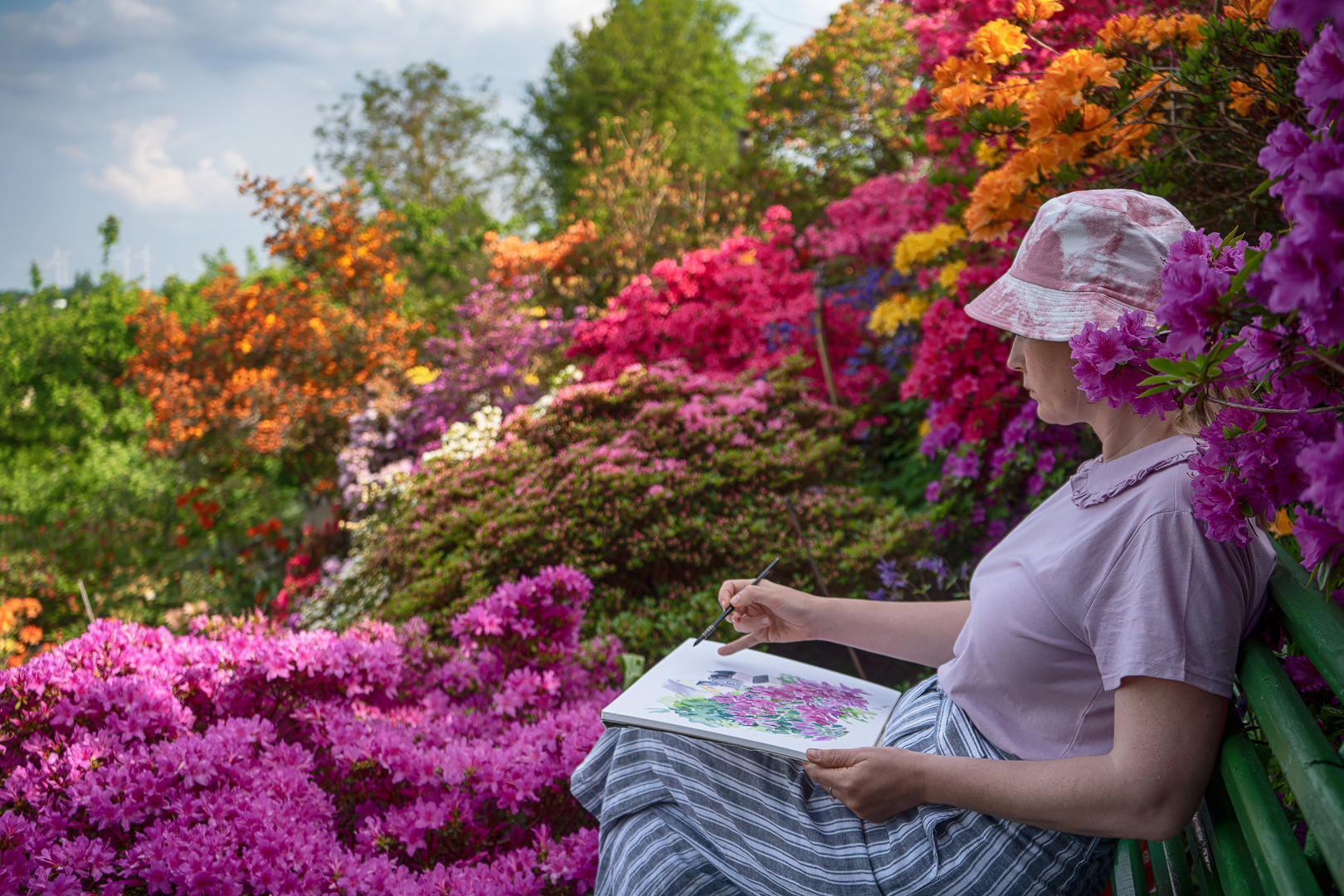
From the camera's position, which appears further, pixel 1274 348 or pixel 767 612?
pixel 767 612

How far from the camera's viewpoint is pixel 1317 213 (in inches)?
17.6

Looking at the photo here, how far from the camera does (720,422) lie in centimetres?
358

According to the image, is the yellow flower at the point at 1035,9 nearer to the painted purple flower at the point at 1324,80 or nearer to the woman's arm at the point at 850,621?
the woman's arm at the point at 850,621

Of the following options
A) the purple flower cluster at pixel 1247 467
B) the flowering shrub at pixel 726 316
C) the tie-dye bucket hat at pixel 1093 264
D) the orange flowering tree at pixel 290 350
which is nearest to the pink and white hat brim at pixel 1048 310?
the tie-dye bucket hat at pixel 1093 264

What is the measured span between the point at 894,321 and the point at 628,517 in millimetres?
1559

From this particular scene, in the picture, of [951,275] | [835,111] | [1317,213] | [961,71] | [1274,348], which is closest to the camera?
[1317,213]

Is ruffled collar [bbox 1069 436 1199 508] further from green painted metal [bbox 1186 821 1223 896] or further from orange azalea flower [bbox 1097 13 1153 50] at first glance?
orange azalea flower [bbox 1097 13 1153 50]

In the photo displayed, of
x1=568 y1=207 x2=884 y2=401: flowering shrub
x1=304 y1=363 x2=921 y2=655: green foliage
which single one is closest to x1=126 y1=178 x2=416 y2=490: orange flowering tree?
x1=568 y1=207 x2=884 y2=401: flowering shrub

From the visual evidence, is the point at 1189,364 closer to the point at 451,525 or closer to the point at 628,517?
the point at 628,517

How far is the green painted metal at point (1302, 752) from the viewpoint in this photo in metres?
0.57

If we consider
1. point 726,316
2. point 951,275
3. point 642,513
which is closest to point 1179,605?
Result: point 951,275

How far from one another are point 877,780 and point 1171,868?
41 centimetres

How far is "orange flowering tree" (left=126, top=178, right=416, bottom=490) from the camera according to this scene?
627 cm

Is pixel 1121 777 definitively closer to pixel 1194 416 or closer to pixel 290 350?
pixel 1194 416
